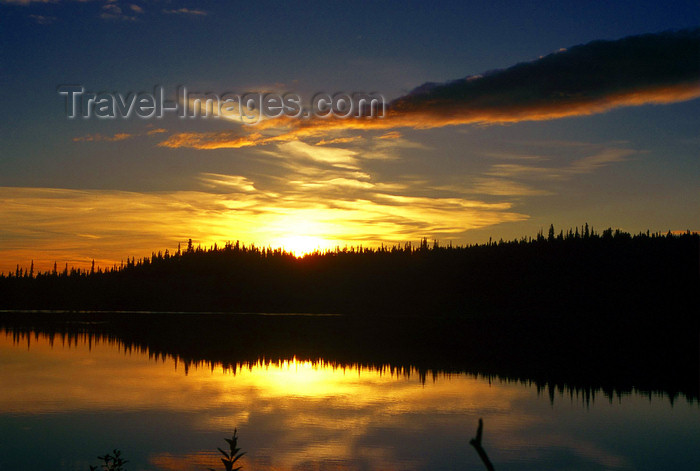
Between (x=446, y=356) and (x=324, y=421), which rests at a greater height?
→ (x=324, y=421)

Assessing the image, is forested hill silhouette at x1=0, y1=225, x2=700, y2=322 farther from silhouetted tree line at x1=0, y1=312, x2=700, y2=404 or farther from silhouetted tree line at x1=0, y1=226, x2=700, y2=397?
silhouetted tree line at x1=0, y1=312, x2=700, y2=404

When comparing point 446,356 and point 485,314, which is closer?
point 446,356

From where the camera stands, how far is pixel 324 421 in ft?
90.1

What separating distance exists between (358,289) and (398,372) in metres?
136

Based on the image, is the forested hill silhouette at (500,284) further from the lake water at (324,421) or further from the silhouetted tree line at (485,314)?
the lake water at (324,421)

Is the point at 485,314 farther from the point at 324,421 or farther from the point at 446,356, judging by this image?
the point at 324,421

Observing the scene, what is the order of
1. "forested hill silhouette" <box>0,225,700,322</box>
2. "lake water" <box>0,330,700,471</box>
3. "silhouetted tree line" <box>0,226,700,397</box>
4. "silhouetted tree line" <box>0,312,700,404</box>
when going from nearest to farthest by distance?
"lake water" <box>0,330,700,471</box> < "silhouetted tree line" <box>0,312,700,404</box> < "silhouetted tree line" <box>0,226,700,397</box> < "forested hill silhouette" <box>0,225,700,322</box>

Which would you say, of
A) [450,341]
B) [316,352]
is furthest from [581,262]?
[316,352]

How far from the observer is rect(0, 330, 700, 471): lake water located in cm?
2209

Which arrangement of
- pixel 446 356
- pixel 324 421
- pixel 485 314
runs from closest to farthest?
pixel 324 421, pixel 446 356, pixel 485 314

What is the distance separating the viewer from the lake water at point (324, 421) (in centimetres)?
2209

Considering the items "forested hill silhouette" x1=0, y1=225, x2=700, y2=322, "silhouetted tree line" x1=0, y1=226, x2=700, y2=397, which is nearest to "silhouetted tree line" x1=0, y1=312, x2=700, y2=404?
"silhouetted tree line" x1=0, y1=226, x2=700, y2=397

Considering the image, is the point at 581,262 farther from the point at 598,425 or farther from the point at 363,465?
the point at 363,465

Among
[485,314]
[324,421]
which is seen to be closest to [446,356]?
[324,421]
